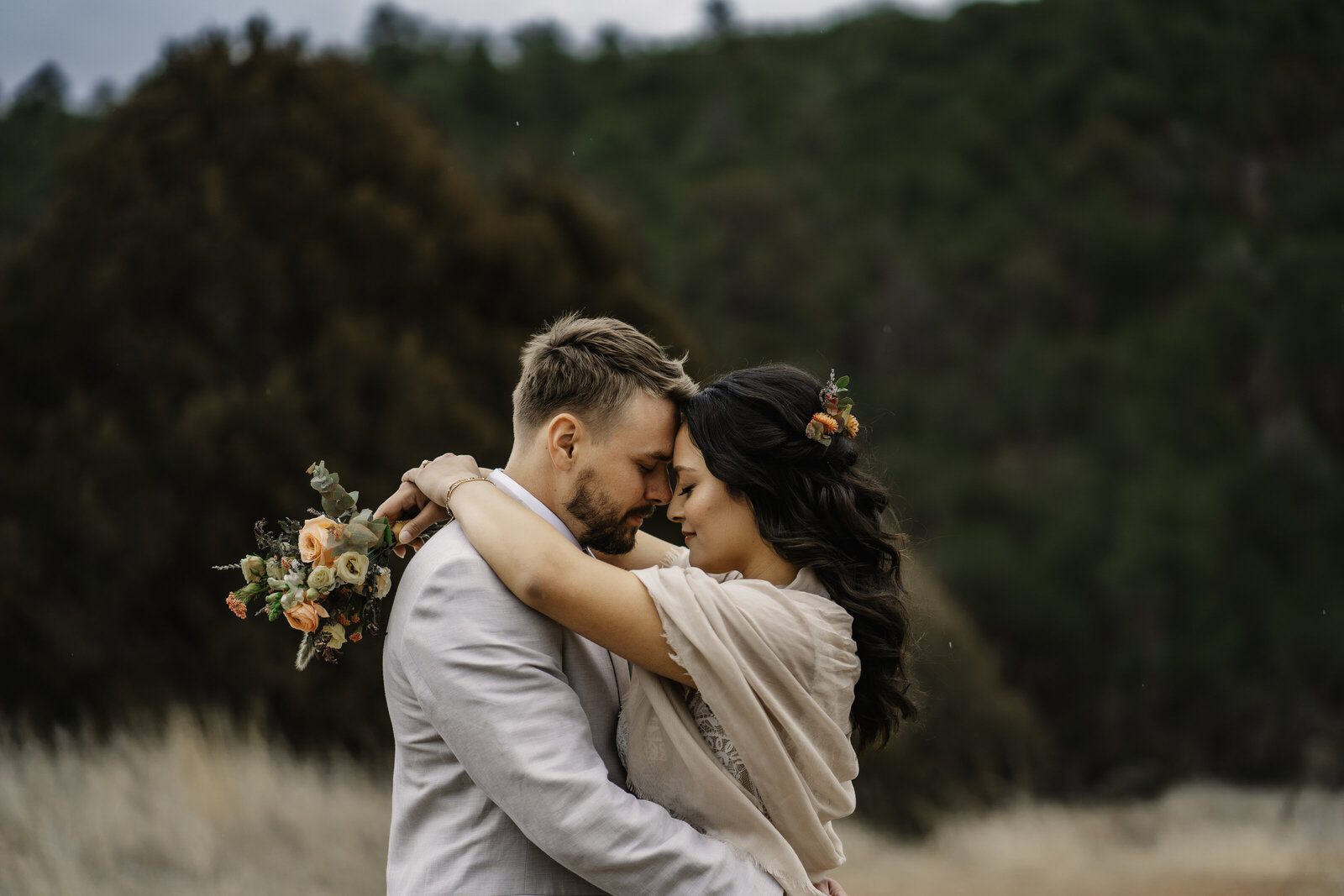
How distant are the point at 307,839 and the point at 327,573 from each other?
466 cm

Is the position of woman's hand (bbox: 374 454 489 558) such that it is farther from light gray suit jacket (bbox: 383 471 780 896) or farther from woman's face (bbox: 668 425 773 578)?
woman's face (bbox: 668 425 773 578)

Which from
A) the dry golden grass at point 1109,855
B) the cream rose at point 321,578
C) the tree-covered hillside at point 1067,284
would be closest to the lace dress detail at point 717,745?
the cream rose at point 321,578

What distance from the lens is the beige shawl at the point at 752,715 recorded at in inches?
98.3

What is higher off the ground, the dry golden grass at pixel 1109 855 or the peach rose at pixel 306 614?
the peach rose at pixel 306 614

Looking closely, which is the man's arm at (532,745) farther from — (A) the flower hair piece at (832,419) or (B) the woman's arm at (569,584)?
(A) the flower hair piece at (832,419)

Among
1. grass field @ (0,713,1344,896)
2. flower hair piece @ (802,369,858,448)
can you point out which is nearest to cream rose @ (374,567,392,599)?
flower hair piece @ (802,369,858,448)

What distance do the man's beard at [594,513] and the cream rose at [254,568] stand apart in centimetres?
81

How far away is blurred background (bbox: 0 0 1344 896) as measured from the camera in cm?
773

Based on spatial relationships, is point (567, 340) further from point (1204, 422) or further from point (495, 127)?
point (495, 127)

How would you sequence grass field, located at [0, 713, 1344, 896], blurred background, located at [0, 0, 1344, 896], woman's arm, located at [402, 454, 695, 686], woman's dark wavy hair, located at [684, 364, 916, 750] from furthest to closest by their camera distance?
blurred background, located at [0, 0, 1344, 896] < grass field, located at [0, 713, 1344, 896] < woman's dark wavy hair, located at [684, 364, 916, 750] < woman's arm, located at [402, 454, 695, 686]

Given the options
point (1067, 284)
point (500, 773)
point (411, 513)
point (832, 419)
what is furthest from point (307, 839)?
point (1067, 284)

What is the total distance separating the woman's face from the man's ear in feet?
0.93

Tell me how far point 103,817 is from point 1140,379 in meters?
21.5

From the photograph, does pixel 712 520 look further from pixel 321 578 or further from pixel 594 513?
pixel 321 578
